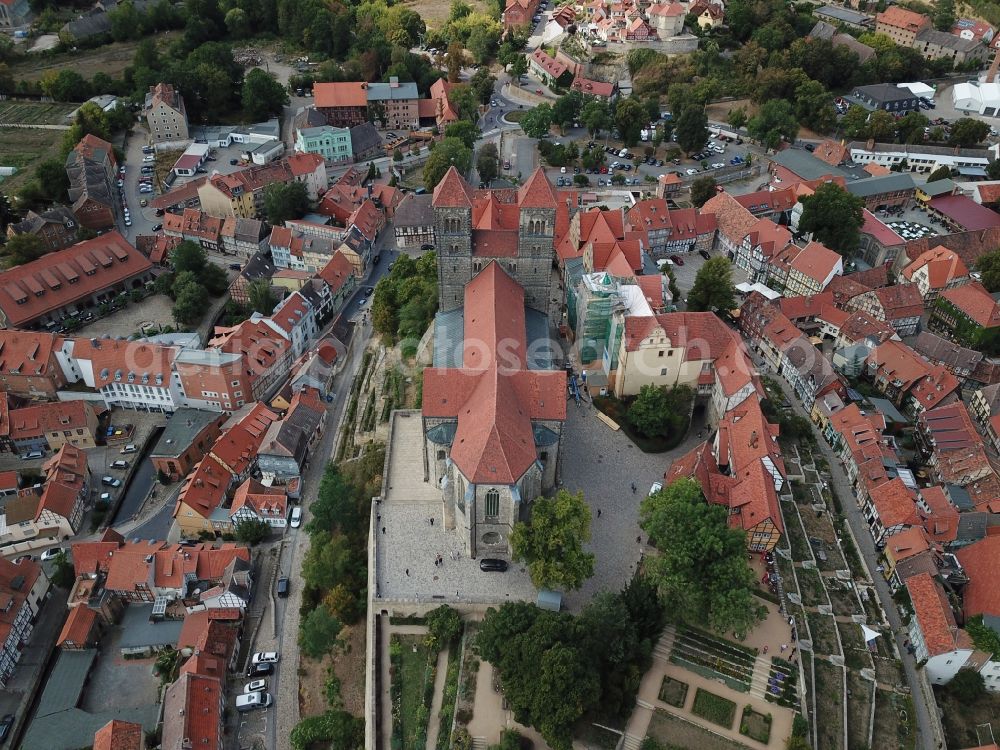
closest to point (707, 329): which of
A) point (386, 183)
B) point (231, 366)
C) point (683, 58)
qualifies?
point (231, 366)

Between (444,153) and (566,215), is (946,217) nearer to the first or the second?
(566,215)

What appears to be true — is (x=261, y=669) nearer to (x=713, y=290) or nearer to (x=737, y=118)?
(x=713, y=290)

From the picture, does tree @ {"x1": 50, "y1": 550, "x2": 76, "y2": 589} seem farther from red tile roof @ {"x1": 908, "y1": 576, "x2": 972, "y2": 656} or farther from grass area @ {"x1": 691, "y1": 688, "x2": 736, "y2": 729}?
red tile roof @ {"x1": 908, "y1": 576, "x2": 972, "y2": 656}

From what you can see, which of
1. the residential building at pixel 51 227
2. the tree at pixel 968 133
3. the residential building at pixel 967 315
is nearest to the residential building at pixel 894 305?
the residential building at pixel 967 315

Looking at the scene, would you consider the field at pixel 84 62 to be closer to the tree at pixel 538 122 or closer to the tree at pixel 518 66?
the tree at pixel 518 66

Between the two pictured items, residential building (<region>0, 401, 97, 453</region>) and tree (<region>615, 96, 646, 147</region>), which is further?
tree (<region>615, 96, 646, 147</region>)

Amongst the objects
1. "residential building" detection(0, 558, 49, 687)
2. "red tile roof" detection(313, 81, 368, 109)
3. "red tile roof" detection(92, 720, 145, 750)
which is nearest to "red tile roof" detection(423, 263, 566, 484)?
"red tile roof" detection(92, 720, 145, 750)

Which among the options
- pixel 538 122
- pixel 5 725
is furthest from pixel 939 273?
pixel 5 725
